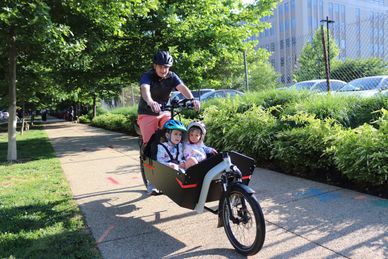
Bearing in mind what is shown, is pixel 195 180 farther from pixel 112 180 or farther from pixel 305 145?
pixel 112 180

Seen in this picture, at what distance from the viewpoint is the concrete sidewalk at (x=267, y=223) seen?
3.60m

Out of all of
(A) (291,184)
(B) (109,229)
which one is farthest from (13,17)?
(A) (291,184)

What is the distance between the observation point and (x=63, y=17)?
9.41 m

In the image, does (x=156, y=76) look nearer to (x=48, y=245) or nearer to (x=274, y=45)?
(x=48, y=245)

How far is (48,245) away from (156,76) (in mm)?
2365

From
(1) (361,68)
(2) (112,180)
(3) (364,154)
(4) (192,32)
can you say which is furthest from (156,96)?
(1) (361,68)

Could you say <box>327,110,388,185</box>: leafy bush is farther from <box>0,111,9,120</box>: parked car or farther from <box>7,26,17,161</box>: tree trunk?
<box>0,111,9,120</box>: parked car

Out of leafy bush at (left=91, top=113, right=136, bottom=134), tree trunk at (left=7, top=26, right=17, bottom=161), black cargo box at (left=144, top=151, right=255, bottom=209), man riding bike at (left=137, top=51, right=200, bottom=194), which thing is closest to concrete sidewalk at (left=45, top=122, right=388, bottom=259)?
black cargo box at (left=144, top=151, right=255, bottom=209)

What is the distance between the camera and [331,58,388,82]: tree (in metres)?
17.4

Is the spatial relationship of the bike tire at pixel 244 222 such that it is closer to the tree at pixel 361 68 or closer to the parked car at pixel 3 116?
the tree at pixel 361 68

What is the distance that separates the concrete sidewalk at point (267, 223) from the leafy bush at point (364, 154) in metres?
0.27

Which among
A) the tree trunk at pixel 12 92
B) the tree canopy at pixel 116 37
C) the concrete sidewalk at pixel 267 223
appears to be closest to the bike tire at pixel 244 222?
the concrete sidewalk at pixel 267 223

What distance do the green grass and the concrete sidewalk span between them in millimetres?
182

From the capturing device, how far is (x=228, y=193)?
3.59 meters
